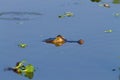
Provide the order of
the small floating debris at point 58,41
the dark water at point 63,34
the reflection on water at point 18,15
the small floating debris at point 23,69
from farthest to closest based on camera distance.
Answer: the reflection on water at point 18,15, the small floating debris at point 58,41, the dark water at point 63,34, the small floating debris at point 23,69

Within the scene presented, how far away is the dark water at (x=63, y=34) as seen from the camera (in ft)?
29.5

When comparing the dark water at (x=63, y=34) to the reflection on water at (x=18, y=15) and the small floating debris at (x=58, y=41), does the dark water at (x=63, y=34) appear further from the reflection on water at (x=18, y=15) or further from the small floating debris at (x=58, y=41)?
the small floating debris at (x=58, y=41)

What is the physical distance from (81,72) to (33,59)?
53.0 inches

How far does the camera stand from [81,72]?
888 cm

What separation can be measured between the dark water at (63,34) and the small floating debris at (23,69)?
0.12 metres

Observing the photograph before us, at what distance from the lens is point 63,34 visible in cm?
1145

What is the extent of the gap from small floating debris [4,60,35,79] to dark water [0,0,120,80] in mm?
122

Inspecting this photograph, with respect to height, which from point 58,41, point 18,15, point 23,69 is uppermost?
point 23,69

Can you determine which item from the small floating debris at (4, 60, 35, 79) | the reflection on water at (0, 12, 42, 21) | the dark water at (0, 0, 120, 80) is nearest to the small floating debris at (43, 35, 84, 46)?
the dark water at (0, 0, 120, 80)

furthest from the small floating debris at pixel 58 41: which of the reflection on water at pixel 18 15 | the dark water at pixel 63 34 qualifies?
the reflection on water at pixel 18 15

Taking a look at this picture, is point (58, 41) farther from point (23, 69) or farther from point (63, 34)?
point (23, 69)

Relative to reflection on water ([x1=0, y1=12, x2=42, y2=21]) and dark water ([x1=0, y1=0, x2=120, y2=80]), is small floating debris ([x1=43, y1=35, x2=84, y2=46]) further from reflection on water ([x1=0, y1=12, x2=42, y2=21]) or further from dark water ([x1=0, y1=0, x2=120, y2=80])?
reflection on water ([x1=0, y1=12, x2=42, y2=21])

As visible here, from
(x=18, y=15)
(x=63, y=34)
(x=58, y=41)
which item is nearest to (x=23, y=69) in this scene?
(x=58, y=41)

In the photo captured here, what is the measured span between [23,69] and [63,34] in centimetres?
279
